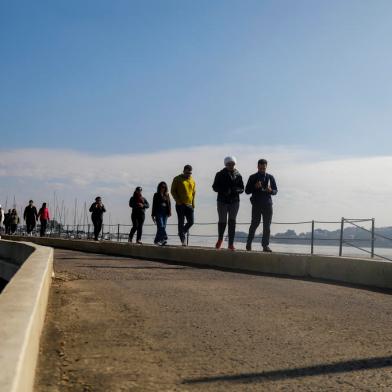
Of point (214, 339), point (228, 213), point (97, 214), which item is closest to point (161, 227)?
point (228, 213)

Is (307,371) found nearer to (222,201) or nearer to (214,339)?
(214,339)

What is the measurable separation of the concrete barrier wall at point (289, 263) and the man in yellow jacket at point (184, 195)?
96cm

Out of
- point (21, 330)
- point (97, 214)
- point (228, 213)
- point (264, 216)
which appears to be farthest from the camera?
point (97, 214)

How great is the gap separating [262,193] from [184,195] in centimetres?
227

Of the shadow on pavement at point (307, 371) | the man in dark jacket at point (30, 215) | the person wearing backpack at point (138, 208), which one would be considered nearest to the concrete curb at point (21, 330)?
the shadow on pavement at point (307, 371)

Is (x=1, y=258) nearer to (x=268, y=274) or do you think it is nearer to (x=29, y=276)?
(x=268, y=274)

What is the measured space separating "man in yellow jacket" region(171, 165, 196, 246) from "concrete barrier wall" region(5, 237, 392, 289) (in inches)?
37.7

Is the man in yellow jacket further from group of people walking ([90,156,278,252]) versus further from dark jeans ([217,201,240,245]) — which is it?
dark jeans ([217,201,240,245])

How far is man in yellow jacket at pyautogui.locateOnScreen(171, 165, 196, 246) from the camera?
47.1 feet

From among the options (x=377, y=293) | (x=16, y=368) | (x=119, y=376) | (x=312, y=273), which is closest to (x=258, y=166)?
(x=312, y=273)

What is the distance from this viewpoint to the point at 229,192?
13.1m

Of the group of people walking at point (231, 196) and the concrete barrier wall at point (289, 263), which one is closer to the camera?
the concrete barrier wall at point (289, 263)

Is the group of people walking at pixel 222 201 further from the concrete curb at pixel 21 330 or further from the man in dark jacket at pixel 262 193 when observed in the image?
the concrete curb at pixel 21 330

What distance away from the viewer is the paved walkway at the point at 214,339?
3.59 m
